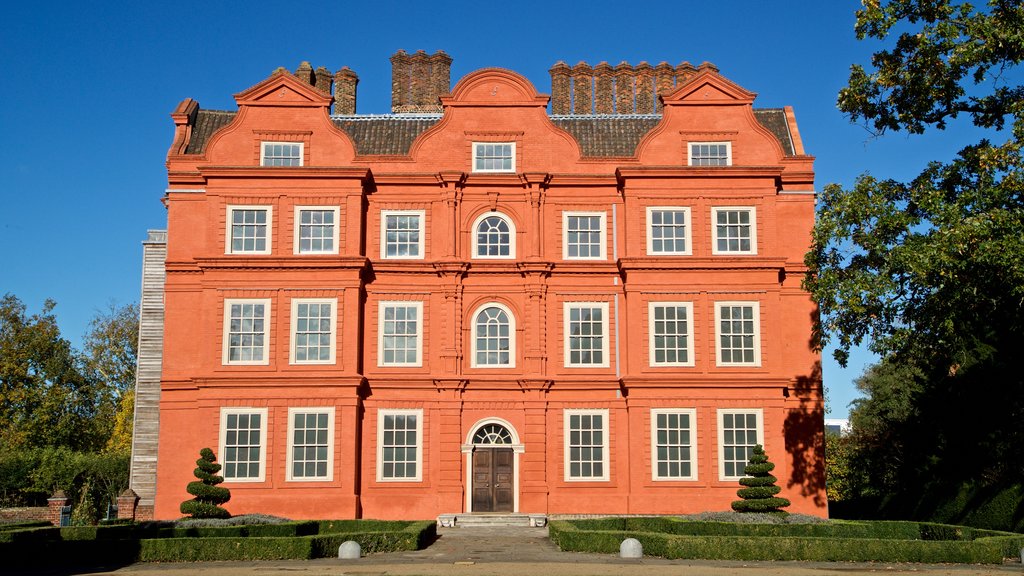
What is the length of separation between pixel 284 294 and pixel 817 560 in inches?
694

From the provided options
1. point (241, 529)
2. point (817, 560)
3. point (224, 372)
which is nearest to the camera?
point (817, 560)

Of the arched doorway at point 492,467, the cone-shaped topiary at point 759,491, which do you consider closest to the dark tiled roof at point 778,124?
the cone-shaped topiary at point 759,491

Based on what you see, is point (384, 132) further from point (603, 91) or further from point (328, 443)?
point (328, 443)

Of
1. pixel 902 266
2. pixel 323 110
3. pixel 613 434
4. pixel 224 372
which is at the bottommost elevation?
pixel 613 434

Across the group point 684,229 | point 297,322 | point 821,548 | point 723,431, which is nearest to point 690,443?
point 723,431

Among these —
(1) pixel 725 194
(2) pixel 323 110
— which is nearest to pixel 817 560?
(1) pixel 725 194

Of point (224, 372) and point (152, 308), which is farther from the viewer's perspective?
point (152, 308)

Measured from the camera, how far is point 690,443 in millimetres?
29656

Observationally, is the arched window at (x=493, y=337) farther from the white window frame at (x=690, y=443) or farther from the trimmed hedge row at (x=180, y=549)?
the trimmed hedge row at (x=180, y=549)

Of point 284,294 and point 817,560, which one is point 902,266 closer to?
point 817,560

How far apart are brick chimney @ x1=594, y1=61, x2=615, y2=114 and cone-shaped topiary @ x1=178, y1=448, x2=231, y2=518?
1871 cm

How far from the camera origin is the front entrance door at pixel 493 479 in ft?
98.8

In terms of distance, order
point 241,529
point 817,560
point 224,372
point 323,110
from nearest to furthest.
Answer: point 817,560 < point 241,529 < point 224,372 < point 323,110

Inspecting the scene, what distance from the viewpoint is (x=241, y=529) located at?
22.7 m
